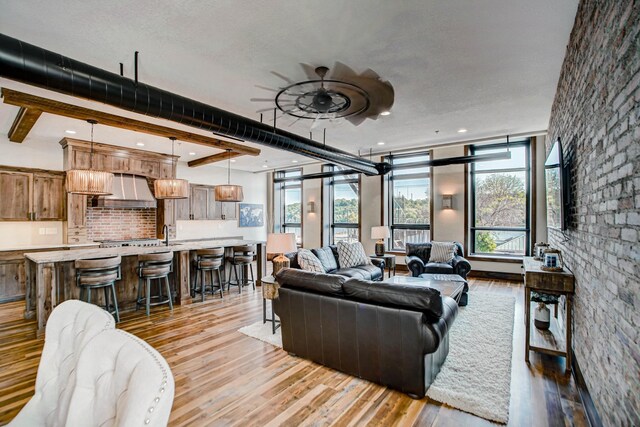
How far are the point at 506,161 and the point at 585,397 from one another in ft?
18.4

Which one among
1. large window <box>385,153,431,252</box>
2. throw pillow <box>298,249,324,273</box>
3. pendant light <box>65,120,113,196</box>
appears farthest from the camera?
large window <box>385,153,431,252</box>

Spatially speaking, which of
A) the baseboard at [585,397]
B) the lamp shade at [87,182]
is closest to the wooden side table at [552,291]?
the baseboard at [585,397]

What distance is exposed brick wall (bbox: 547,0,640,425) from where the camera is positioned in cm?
144

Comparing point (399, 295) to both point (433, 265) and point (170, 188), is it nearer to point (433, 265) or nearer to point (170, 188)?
point (433, 265)

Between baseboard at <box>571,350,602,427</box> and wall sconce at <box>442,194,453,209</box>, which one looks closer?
baseboard at <box>571,350,602,427</box>

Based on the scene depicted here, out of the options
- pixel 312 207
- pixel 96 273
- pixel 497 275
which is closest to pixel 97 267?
pixel 96 273

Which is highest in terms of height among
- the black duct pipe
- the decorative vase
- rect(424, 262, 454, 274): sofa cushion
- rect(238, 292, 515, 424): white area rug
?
the black duct pipe

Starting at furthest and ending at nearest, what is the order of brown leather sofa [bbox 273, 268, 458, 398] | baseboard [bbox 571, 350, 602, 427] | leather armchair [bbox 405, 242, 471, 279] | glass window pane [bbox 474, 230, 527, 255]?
1. glass window pane [bbox 474, 230, 527, 255]
2. leather armchair [bbox 405, 242, 471, 279]
3. brown leather sofa [bbox 273, 268, 458, 398]
4. baseboard [bbox 571, 350, 602, 427]

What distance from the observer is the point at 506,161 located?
6980 millimetres

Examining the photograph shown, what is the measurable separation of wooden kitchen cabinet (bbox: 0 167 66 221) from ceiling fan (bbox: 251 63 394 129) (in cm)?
466

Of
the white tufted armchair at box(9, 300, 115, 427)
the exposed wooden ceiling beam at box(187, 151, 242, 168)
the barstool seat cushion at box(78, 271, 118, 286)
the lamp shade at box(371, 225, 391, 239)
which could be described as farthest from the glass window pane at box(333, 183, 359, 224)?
the white tufted armchair at box(9, 300, 115, 427)

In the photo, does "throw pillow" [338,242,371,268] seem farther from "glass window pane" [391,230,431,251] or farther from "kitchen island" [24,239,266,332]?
"glass window pane" [391,230,431,251]

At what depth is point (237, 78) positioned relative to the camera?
11.5 feet

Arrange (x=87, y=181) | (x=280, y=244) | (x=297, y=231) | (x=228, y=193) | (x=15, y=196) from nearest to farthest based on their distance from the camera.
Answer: (x=280, y=244)
(x=87, y=181)
(x=15, y=196)
(x=228, y=193)
(x=297, y=231)
